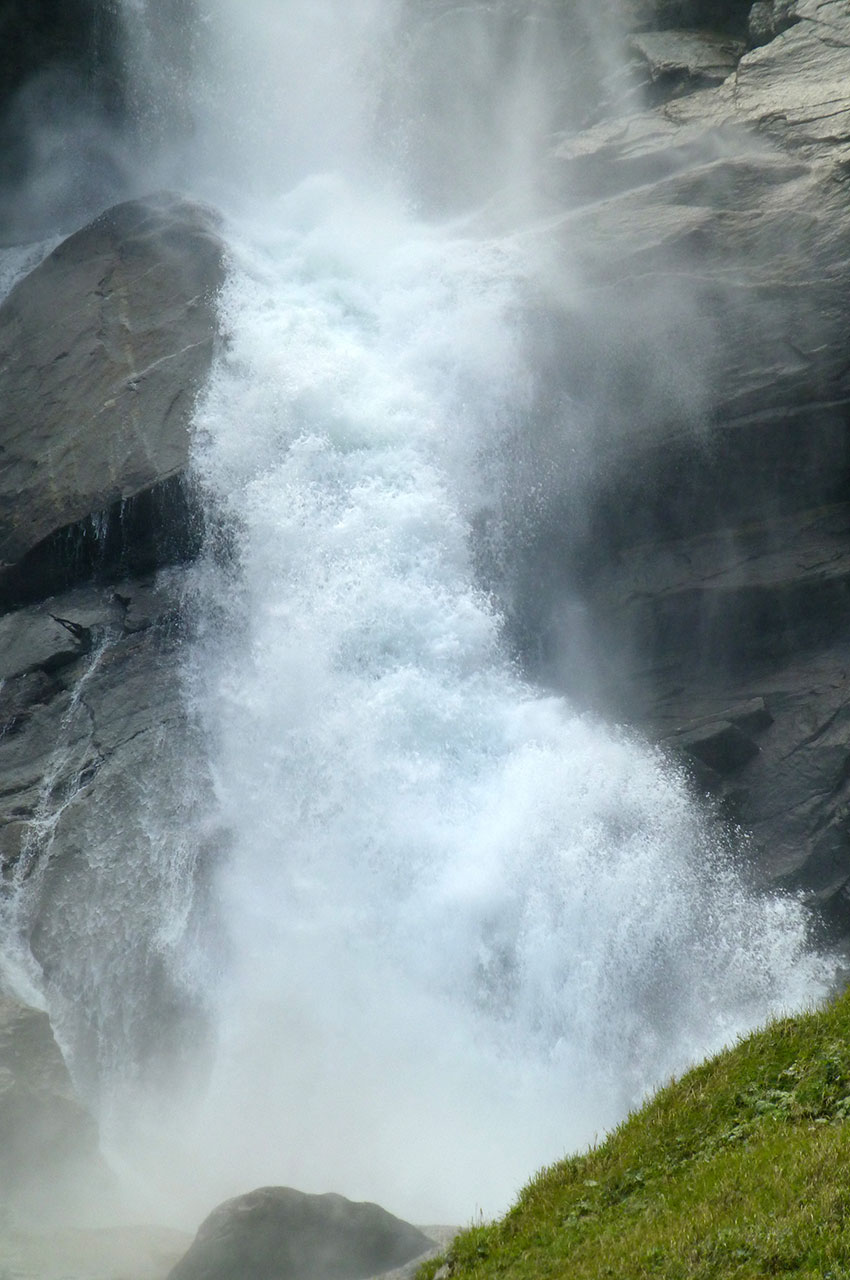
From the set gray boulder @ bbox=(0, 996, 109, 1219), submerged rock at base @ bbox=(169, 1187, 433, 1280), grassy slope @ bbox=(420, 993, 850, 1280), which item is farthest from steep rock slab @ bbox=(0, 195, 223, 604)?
grassy slope @ bbox=(420, 993, 850, 1280)

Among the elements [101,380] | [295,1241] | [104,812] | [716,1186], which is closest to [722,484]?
[104,812]

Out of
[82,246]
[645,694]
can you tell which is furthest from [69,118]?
[645,694]

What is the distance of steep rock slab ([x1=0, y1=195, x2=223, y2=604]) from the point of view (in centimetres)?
2241

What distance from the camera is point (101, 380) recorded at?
81.4 ft

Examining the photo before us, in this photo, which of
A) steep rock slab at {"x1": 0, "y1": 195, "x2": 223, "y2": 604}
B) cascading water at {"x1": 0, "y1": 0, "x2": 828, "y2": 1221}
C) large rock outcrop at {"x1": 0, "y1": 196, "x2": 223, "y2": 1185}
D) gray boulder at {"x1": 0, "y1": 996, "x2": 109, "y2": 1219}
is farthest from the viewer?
steep rock slab at {"x1": 0, "y1": 195, "x2": 223, "y2": 604}

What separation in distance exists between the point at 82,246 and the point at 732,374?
662 inches

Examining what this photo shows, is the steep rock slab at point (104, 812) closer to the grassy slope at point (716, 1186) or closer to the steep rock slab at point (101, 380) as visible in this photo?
the steep rock slab at point (101, 380)

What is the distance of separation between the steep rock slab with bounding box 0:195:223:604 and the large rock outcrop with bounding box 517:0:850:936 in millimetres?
8071

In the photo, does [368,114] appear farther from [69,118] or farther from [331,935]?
[331,935]

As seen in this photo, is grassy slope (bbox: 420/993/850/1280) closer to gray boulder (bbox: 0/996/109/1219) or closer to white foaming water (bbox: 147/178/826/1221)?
white foaming water (bbox: 147/178/826/1221)

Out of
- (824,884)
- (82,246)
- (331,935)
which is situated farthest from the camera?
(82,246)

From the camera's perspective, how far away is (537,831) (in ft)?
60.1

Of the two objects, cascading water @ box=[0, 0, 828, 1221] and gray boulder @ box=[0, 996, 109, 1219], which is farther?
cascading water @ box=[0, 0, 828, 1221]

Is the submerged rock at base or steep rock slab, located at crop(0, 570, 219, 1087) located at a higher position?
A: steep rock slab, located at crop(0, 570, 219, 1087)
